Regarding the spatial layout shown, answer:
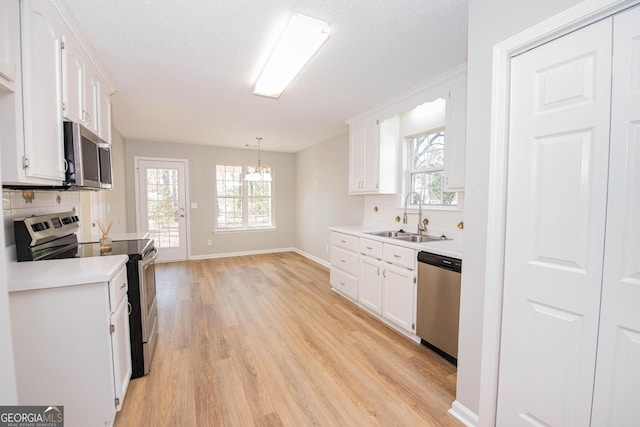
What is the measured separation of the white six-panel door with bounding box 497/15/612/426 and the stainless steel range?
232 centimetres

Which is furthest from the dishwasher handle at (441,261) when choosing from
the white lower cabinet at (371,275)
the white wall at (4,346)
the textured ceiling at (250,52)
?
the white wall at (4,346)

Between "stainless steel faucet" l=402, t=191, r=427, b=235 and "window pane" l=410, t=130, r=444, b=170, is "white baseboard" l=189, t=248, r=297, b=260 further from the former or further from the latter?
"window pane" l=410, t=130, r=444, b=170

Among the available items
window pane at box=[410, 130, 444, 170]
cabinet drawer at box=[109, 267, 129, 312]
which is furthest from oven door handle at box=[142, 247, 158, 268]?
window pane at box=[410, 130, 444, 170]

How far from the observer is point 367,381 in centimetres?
198

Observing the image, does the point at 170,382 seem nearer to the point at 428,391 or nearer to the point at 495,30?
the point at 428,391

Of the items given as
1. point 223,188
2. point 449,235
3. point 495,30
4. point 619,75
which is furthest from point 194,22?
point 223,188

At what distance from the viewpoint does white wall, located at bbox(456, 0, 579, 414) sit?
1.43 metres

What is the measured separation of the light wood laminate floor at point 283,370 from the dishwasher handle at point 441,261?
30.8 inches

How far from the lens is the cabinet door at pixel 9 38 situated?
1192 millimetres

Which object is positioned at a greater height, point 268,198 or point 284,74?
point 284,74

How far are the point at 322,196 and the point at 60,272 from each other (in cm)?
429

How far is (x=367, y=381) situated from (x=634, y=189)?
1.81 meters

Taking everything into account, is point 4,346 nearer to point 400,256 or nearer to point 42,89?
point 42,89

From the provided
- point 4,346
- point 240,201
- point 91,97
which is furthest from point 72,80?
point 240,201
